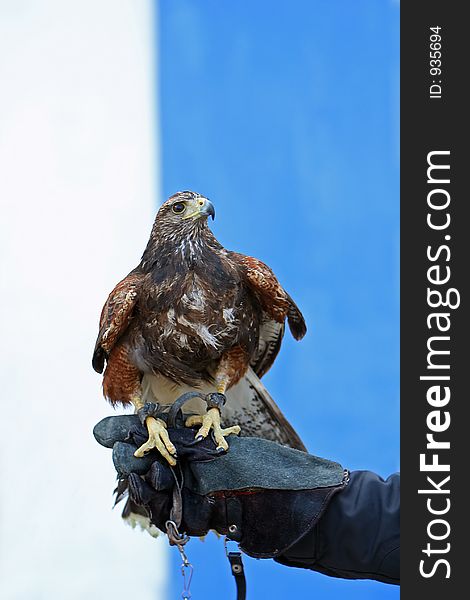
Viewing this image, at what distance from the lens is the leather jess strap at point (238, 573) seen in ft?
4.35

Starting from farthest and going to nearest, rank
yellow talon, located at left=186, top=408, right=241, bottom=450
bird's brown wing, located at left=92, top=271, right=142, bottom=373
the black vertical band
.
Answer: bird's brown wing, located at left=92, top=271, right=142, bottom=373
yellow talon, located at left=186, top=408, right=241, bottom=450
the black vertical band

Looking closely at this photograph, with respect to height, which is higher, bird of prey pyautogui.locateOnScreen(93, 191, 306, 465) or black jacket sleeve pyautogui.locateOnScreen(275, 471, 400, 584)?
bird of prey pyautogui.locateOnScreen(93, 191, 306, 465)

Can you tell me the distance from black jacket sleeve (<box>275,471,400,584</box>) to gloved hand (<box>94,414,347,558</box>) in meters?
0.04

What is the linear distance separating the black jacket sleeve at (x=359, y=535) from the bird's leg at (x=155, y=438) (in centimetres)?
31

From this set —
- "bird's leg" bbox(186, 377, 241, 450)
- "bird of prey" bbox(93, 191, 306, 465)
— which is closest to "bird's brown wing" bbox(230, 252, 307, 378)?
"bird of prey" bbox(93, 191, 306, 465)

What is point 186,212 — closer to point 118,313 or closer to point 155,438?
point 118,313

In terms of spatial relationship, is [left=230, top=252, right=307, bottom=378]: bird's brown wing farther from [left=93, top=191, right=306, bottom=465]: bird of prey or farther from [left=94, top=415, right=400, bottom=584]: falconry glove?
[left=94, top=415, right=400, bottom=584]: falconry glove

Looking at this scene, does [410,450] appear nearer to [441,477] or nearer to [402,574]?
[441,477]

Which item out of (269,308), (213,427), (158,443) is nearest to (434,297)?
(269,308)

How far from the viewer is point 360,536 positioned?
1.36 meters

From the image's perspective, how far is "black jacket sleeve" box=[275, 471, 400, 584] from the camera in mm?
1358

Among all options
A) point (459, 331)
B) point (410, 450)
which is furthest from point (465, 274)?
point (410, 450)

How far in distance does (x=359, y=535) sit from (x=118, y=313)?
0.69 metres

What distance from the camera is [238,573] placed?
52.6 inches
